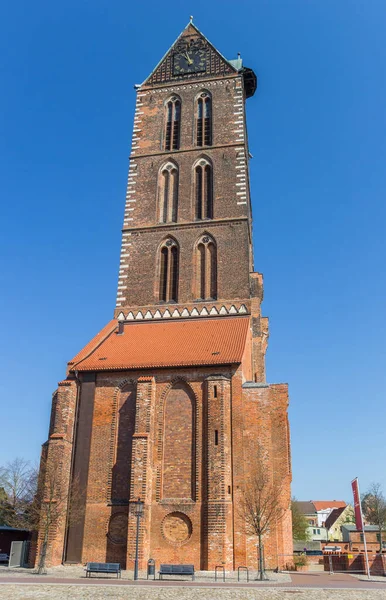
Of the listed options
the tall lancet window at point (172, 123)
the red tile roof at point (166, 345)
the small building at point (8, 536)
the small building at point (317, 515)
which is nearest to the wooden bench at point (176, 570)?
the red tile roof at point (166, 345)

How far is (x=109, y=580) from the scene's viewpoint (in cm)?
1853

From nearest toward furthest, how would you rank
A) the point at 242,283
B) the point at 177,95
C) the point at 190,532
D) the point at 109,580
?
the point at 109,580 → the point at 190,532 → the point at 242,283 → the point at 177,95

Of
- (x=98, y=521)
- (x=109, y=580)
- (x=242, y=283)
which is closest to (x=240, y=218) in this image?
(x=242, y=283)

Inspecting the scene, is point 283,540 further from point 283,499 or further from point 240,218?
point 240,218

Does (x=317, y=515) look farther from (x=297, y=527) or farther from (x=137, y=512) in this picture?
(x=137, y=512)

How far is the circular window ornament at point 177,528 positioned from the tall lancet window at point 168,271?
12.2m

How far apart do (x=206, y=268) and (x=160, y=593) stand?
61.2ft

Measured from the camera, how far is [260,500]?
2119 centimetres

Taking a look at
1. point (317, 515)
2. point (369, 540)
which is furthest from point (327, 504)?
point (369, 540)

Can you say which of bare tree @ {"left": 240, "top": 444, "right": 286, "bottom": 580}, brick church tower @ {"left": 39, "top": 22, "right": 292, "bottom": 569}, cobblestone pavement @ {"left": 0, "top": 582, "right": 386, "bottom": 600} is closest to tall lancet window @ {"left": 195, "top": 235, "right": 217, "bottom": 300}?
brick church tower @ {"left": 39, "top": 22, "right": 292, "bottom": 569}

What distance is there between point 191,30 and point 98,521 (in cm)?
3307

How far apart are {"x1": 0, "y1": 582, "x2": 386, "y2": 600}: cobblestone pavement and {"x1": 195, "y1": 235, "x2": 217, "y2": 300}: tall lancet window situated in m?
16.6

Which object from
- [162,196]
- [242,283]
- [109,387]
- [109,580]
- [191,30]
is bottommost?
[109,580]

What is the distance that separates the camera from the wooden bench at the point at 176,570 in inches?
752
